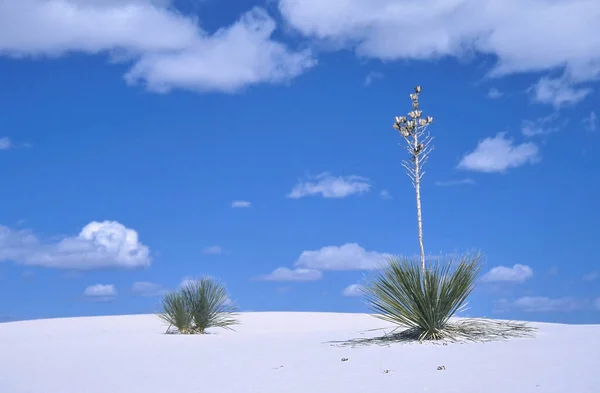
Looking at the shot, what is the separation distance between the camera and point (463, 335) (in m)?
12.5

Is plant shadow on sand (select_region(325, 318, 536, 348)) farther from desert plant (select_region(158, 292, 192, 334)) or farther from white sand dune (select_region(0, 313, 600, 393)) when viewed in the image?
desert plant (select_region(158, 292, 192, 334))

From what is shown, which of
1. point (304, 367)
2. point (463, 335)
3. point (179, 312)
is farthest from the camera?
point (179, 312)

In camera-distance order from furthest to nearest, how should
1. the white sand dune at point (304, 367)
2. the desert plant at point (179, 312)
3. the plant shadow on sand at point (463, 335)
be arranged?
1. the desert plant at point (179, 312)
2. the plant shadow on sand at point (463, 335)
3. the white sand dune at point (304, 367)

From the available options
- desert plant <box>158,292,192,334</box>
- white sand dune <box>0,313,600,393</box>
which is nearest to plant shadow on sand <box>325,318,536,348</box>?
white sand dune <box>0,313,600,393</box>

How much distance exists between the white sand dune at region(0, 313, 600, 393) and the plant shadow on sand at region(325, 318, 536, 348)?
44cm

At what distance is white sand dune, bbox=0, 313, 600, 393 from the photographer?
25.9 ft

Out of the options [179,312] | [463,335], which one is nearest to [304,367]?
[463,335]

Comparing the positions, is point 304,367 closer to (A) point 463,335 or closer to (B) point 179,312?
(A) point 463,335

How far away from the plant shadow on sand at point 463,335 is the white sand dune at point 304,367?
439 mm

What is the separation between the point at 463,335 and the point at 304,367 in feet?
13.1

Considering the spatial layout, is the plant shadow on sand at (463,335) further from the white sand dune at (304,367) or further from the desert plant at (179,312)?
the desert plant at (179,312)

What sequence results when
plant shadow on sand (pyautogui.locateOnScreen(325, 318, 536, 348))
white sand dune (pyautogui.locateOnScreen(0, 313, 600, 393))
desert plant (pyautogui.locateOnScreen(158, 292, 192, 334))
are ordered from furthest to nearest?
desert plant (pyautogui.locateOnScreen(158, 292, 192, 334)) → plant shadow on sand (pyautogui.locateOnScreen(325, 318, 536, 348)) → white sand dune (pyautogui.locateOnScreen(0, 313, 600, 393))

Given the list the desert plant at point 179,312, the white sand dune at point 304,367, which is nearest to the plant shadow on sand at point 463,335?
the white sand dune at point 304,367

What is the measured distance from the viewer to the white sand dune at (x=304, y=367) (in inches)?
311
